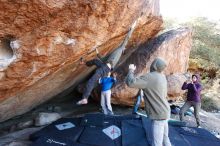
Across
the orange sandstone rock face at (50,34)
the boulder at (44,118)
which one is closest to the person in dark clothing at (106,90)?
the orange sandstone rock face at (50,34)

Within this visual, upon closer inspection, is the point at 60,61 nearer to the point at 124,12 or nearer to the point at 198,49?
the point at 124,12

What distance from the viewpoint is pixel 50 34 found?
18.9 feet

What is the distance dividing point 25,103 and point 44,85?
85 cm

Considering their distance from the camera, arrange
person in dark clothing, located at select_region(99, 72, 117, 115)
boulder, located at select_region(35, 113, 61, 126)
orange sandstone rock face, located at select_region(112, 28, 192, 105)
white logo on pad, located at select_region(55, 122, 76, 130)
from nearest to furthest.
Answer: white logo on pad, located at select_region(55, 122, 76, 130) → person in dark clothing, located at select_region(99, 72, 117, 115) → boulder, located at select_region(35, 113, 61, 126) → orange sandstone rock face, located at select_region(112, 28, 192, 105)

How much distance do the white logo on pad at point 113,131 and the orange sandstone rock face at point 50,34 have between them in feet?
5.50

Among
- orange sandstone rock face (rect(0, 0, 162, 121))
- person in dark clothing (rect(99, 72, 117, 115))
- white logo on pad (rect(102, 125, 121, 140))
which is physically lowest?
white logo on pad (rect(102, 125, 121, 140))

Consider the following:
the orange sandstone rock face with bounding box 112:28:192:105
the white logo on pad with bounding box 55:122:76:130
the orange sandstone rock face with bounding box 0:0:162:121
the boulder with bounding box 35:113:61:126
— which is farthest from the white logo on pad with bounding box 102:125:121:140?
the orange sandstone rock face with bounding box 112:28:192:105

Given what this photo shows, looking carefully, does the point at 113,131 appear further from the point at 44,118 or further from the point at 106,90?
the point at 44,118

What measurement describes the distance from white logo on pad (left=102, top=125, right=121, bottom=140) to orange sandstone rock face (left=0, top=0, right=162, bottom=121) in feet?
5.50

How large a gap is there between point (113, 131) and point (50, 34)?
8.62 ft

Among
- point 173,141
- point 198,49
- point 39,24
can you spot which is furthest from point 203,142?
point 198,49

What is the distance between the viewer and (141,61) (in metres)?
9.70

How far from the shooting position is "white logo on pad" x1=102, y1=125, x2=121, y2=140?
6.96 metres

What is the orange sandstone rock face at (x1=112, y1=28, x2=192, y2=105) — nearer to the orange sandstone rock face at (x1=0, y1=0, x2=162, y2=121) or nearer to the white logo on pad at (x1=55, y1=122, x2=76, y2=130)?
the orange sandstone rock face at (x1=0, y1=0, x2=162, y2=121)
